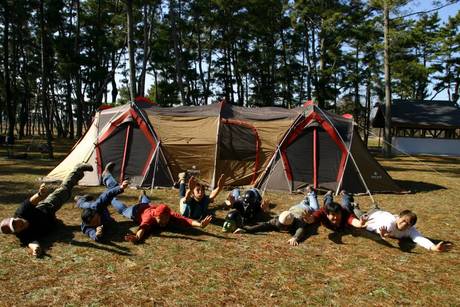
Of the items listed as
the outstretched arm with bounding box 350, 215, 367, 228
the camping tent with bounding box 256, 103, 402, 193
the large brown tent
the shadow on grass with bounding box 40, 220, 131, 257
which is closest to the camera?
the shadow on grass with bounding box 40, 220, 131, 257

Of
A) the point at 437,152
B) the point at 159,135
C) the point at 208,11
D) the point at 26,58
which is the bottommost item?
the point at 437,152

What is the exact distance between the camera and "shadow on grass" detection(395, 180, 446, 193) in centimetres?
1136

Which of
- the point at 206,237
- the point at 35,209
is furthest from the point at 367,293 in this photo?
the point at 35,209

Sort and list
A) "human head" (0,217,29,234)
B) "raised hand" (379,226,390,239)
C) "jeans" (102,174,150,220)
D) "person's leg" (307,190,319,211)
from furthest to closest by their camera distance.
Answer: "person's leg" (307,190,319,211), "jeans" (102,174,150,220), "raised hand" (379,226,390,239), "human head" (0,217,29,234)

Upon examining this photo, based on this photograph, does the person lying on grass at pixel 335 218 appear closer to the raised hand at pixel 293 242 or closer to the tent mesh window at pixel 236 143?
the raised hand at pixel 293 242

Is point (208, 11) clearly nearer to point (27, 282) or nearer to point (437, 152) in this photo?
point (437, 152)

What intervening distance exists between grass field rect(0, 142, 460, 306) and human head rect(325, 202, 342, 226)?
351 mm

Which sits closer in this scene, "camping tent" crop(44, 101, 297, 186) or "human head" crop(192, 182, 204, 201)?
"human head" crop(192, 182, 204, 201)

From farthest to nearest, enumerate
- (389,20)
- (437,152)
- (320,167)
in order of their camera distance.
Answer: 1. (437,152)
2. (389,20)
3. (320,167)

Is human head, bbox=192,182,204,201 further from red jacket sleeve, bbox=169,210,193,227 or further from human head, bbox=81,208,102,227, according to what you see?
human head, bbox=81,208,102,227

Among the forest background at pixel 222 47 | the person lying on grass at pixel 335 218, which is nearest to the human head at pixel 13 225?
the person lying on grass at pixel 335 218

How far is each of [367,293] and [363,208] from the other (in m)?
4.52

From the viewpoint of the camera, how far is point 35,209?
234 inches

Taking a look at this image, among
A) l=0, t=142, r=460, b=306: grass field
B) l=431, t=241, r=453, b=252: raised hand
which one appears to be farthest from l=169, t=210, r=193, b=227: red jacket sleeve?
l=431, t=241, r=453, b=252: raised hand
